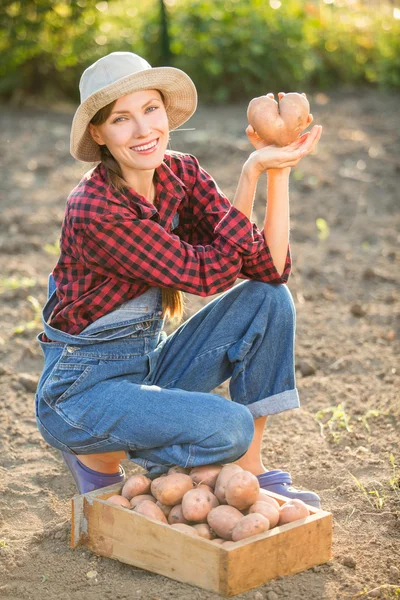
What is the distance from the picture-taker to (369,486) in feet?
10.4

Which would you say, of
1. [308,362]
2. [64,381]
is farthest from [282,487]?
[308,362]

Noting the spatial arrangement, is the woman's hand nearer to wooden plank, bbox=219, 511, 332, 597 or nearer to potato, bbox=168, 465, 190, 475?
potato, bbox=168, 465, 190, 475

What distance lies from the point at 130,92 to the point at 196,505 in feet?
4.35

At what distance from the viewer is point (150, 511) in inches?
103

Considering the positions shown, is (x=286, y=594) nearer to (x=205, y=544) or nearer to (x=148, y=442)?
(x=205, y=544)

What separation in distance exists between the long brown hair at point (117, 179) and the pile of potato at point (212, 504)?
0.58m

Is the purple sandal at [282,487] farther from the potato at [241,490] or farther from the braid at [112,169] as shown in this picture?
the braid at [112,169]

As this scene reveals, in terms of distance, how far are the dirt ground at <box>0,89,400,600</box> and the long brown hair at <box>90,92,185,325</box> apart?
28.7 inches

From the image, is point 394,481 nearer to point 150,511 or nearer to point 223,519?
point 223,519

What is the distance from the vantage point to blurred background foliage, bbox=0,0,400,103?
9061mm

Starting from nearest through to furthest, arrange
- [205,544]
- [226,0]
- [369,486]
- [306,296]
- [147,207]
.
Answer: [205,544], [147,207], [369,486], [306,296], [226,0]

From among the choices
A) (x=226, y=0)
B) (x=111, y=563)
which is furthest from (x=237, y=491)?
(x=226, y=0)

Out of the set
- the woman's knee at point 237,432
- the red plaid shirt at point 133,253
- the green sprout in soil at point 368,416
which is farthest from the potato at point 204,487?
the green sprout in soil at point 368,416

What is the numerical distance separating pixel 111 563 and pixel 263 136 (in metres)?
1.46
